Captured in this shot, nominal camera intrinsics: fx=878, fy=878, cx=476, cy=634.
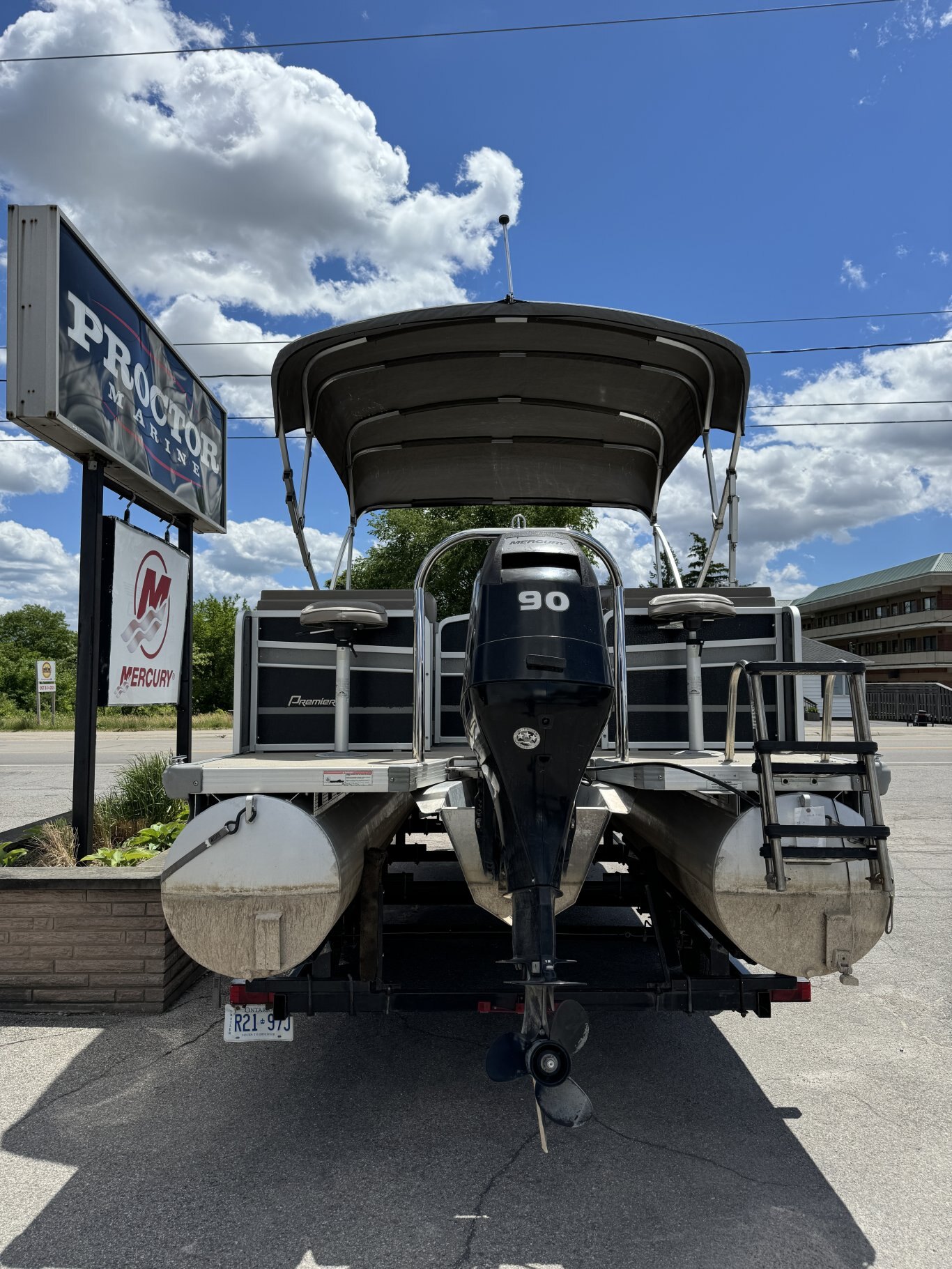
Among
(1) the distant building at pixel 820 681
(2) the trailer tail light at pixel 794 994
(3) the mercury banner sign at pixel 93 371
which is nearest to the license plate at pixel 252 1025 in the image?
(2) the trailer tail light at pixel 794 994

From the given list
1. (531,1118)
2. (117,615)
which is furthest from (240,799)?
(117,615)

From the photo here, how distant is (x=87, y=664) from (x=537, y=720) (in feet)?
12.9

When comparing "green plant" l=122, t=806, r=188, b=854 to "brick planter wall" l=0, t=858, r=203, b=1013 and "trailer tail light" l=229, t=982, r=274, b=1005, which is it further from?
"trailer tail light" l=229, t=982, r=274, b=1005

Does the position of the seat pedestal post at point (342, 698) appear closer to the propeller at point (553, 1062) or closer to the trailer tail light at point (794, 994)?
the propeller at point (553, 1062)

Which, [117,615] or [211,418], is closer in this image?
[117,615]

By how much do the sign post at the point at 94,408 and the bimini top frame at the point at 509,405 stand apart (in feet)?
4.35

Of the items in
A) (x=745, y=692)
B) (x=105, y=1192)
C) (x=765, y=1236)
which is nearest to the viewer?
(x=765, y=1236)

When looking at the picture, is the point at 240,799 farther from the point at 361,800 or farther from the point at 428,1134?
the point at 428,1134

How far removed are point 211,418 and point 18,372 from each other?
3.01 metres

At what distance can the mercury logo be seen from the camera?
20.3 ft

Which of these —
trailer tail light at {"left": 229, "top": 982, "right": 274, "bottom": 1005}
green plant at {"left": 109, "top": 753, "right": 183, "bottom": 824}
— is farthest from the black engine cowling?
green plant at {"left": 109, "top": 753, "right": 183, "bottom": 824}

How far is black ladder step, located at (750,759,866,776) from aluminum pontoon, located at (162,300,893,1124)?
0.4 inches

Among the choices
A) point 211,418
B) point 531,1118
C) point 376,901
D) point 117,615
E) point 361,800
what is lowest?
point 531,1118

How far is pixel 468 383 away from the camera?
18.8ft
